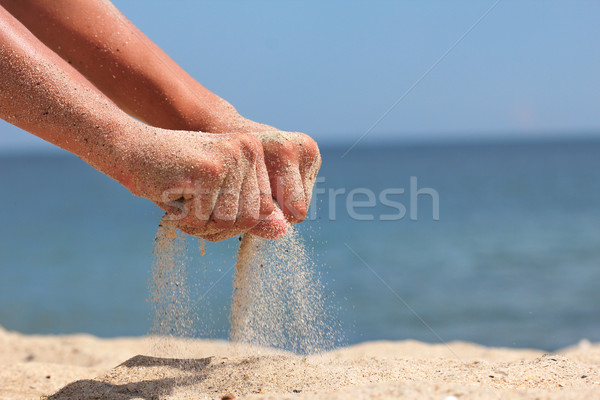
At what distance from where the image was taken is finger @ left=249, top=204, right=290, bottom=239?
7.15ft

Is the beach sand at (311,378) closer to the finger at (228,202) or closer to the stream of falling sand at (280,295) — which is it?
the stream of falling sand at (280,295)

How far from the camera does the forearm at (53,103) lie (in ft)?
5.38

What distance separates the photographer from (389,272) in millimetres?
13414

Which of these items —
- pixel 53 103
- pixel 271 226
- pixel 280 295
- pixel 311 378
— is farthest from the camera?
pixel 280 295

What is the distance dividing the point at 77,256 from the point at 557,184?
114ft

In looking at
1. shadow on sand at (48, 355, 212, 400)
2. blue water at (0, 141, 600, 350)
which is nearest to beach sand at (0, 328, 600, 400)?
shadow on sand at (48, 355, 212, 400)

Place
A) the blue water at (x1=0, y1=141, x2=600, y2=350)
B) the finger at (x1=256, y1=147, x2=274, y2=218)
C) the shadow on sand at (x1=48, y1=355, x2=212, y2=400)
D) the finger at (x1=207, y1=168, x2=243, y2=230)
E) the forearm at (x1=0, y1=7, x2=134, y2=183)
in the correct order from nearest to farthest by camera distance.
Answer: the forearm at (x1=0, y1=7, x2=134, y2=183), the finger at (x1=207, y1=168, x2=243, y2=230), the finger at (x1=256, y1=147, x2=274, y2=218), the shadow on sand at (x1=48, y1=355, x2=212, y2=400), the blue water at (x1=0, y1=141, x2=600, y2=350)

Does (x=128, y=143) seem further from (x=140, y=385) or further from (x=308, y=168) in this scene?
(x=140, y=385)

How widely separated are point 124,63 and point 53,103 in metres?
0.74

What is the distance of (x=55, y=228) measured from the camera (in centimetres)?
2433

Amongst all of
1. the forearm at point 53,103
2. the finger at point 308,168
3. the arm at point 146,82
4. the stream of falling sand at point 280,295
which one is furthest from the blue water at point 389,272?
the forearm at point 53,103

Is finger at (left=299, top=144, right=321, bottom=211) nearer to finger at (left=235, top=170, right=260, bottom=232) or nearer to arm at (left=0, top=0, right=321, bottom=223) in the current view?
arm at (left=0, top=0, right=321, bottom=223)

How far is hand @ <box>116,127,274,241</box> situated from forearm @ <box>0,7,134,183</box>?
74 mm

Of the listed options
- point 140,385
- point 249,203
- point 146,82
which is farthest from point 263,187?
point 140,385
